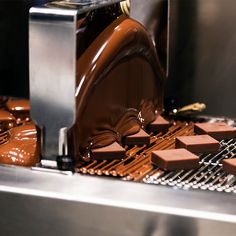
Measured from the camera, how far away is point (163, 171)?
1.13 meters

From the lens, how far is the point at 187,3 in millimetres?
1565

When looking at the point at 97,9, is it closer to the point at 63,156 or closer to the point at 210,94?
the point at 63,156

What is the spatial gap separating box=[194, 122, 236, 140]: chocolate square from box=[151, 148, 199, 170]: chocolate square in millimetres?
167

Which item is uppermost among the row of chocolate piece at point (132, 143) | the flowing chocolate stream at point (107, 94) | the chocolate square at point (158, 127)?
the flowing chocolate stream at point (107, 94)

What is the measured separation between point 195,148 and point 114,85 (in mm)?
189

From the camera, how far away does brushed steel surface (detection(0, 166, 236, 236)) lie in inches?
37.8

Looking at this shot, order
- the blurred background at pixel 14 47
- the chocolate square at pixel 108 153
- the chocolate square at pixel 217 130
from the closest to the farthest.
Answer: the chocolate square at pixel 108 153 < the chocolate square at pixel 217 130 < the blurred background at pixel 14 47

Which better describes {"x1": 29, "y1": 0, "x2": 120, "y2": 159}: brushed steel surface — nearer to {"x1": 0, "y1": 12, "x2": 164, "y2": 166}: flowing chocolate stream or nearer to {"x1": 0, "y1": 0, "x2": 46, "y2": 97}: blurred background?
{"x1": 0, "y1": 12, "x2": 164, "y2": 166}: flowing chocolate stream

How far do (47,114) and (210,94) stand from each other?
589 mm

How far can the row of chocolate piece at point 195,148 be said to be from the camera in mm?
1130

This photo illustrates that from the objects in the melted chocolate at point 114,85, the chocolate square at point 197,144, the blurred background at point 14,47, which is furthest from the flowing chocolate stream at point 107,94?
the blurred background at point 14,47

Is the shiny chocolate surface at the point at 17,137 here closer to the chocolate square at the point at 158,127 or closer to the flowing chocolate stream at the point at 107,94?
the flowing chocolate stream at the point at 107,94

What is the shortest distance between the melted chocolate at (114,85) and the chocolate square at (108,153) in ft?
0.05

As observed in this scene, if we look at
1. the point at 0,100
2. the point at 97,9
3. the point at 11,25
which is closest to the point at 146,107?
the point at 97,9
